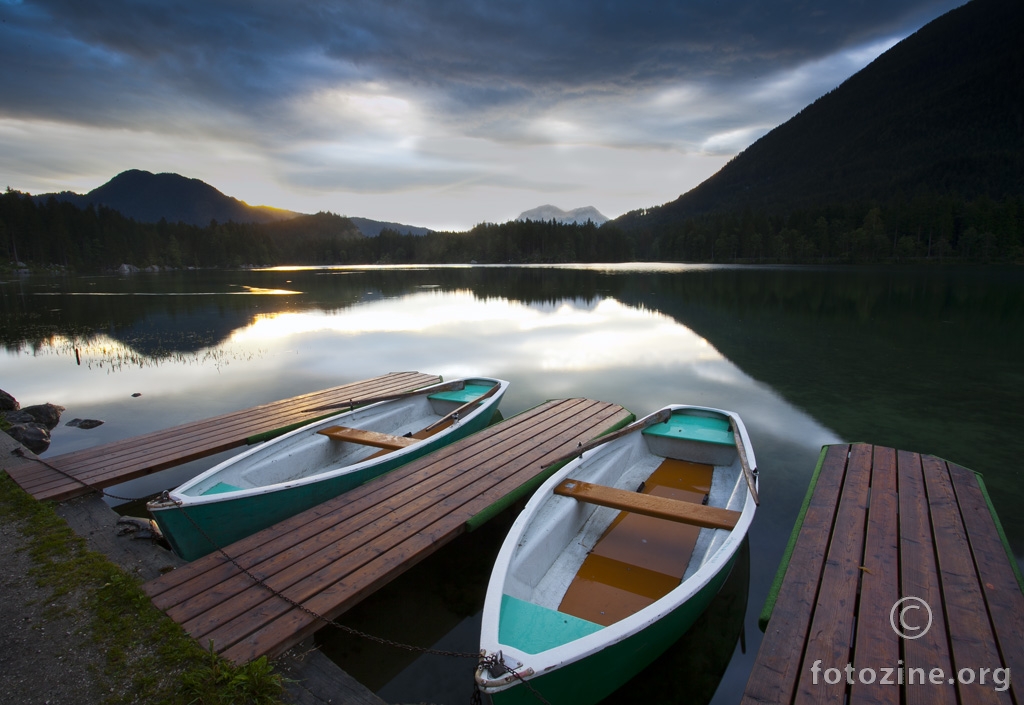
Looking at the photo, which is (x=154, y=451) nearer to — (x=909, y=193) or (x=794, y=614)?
(x=794, y=614)

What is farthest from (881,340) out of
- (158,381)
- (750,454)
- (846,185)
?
(846,185)

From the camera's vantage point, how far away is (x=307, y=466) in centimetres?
693

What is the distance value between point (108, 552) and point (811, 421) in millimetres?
11380

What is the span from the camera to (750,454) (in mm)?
5961

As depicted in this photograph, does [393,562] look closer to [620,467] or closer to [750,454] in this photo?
[620,467]

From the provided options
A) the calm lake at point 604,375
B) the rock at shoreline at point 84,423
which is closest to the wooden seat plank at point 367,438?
the calm lake at point 604,375

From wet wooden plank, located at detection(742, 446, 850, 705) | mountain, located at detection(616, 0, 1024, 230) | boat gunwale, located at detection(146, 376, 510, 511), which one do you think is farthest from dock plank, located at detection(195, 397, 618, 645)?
mountain, located at detection(616, 0, 1024, 230)

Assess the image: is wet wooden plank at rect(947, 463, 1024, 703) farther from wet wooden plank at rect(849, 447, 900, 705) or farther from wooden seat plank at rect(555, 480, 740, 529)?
wooden seat plank at rect(555, 480, 740, 529)

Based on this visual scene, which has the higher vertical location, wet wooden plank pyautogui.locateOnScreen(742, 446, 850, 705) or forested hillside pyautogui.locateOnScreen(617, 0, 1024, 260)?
forested hillside pyautogui.locateOnScreen(617, 0, 1024, 260)

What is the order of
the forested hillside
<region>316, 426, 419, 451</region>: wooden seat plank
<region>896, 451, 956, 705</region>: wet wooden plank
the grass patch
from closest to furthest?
<region>896, 451, 956, 705</region>: wet wooden plank
the grass patch
<region>316, 426, 419, 451</region>: wooden seat plank
the forested hillside

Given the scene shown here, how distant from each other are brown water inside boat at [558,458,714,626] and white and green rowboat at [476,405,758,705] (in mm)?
12

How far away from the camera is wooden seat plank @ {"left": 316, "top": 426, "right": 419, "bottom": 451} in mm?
6832

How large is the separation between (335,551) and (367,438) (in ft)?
8.53

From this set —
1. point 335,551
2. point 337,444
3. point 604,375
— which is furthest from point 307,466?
point 604,375
